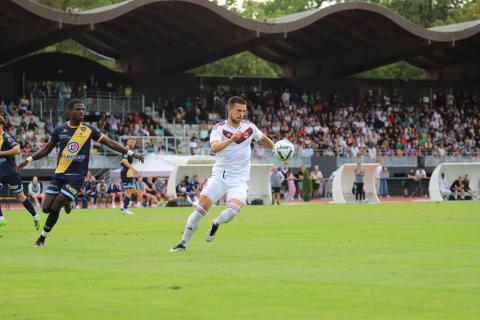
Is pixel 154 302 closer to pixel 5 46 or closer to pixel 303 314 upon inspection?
pixel 303 314

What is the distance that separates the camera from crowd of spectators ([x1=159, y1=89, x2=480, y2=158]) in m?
60.3

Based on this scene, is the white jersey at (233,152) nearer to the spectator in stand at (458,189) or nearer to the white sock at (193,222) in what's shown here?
the white sock at (193,222)

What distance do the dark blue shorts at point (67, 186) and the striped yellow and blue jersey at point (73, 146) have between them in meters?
0.09

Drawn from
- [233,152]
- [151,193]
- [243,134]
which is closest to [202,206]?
[233,152]

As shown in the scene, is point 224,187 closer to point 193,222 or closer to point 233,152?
point 233,152

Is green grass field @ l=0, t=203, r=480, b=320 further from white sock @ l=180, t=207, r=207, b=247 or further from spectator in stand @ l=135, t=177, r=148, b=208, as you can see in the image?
spectator in stand @ l=135, t=177, r=148, b=208

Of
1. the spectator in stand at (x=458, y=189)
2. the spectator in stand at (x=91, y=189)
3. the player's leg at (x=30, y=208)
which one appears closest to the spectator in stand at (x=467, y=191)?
the spectator in stand at (x=458, y=189)

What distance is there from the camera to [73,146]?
58.2ft

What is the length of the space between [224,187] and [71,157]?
278 centimetres

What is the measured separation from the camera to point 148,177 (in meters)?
45.8

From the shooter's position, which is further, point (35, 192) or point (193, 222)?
point (35, 192)

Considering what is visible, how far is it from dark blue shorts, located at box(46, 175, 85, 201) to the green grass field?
863mm

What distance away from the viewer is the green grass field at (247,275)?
947cm

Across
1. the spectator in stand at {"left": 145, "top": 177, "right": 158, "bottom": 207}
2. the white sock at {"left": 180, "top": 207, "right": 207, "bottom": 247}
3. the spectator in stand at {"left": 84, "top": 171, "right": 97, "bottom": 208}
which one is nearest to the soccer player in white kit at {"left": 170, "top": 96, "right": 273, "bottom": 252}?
the white sock at {"left": 180, "top": 207, "right": 207, "bottom": 247}
